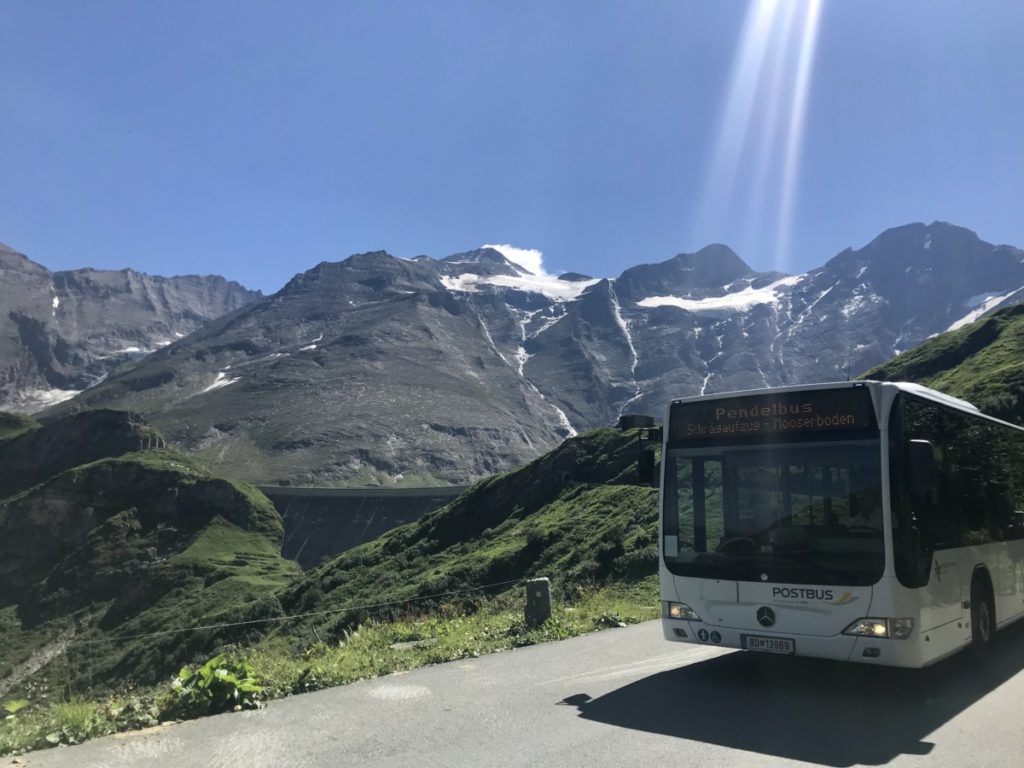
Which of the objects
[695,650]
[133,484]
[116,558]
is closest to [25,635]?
[116,558]

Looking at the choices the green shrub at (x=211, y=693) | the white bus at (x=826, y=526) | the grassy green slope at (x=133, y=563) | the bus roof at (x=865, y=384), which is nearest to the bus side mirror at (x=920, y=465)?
the white bus at (x=826, y=526)

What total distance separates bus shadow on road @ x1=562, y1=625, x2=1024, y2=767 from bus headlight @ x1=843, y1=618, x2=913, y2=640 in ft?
2.53

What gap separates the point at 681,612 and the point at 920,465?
3.16m

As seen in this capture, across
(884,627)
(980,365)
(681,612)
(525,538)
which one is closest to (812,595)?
(884,627)

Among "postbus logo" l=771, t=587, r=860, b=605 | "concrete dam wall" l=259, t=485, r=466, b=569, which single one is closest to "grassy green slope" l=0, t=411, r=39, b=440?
"concrete dam wall" l=259, t=485, r=466, b=569

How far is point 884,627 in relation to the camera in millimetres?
7594

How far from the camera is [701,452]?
934 centimetres

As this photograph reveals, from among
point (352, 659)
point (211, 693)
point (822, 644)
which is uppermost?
point (822, 644)

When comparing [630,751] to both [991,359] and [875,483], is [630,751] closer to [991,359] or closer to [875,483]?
[875,483]

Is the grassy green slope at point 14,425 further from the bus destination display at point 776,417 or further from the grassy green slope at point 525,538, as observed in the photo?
the bus destination display at point 776,417

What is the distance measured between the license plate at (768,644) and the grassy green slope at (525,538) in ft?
40.8

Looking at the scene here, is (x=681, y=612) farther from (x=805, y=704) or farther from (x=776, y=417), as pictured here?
(x=776, y=417)

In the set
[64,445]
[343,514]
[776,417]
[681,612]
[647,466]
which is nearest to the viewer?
[776,417]

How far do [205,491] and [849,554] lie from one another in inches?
4385
